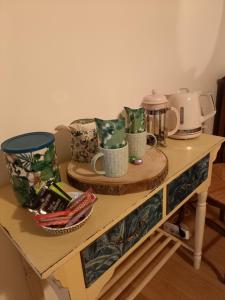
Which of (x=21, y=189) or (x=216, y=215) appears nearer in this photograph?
(x=21, y=189)

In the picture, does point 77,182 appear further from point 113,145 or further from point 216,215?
point 216,215

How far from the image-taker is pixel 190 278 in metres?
1.30

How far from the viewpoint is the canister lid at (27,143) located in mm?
620

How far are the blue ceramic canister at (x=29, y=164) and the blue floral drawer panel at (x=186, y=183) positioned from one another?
1.28ft

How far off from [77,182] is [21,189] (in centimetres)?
16

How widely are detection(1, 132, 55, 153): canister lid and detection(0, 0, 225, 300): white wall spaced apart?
0.10 m

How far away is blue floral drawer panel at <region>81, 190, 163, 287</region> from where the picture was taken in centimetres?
61

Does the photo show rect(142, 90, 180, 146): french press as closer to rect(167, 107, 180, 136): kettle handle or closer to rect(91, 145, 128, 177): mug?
rect(167, 107, 180, 136): kettle handle

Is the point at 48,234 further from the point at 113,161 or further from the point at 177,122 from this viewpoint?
the point at 177,122

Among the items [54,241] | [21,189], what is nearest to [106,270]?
[54,241]

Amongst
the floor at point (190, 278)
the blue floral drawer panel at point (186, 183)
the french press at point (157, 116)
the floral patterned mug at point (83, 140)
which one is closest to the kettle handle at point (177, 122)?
the french press at point (157, 116)

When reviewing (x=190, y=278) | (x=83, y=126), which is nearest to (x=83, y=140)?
(x=83, y=126)

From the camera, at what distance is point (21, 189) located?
25.8 inches

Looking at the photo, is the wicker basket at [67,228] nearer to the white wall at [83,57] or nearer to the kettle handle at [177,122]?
the white wall at [83,57]
